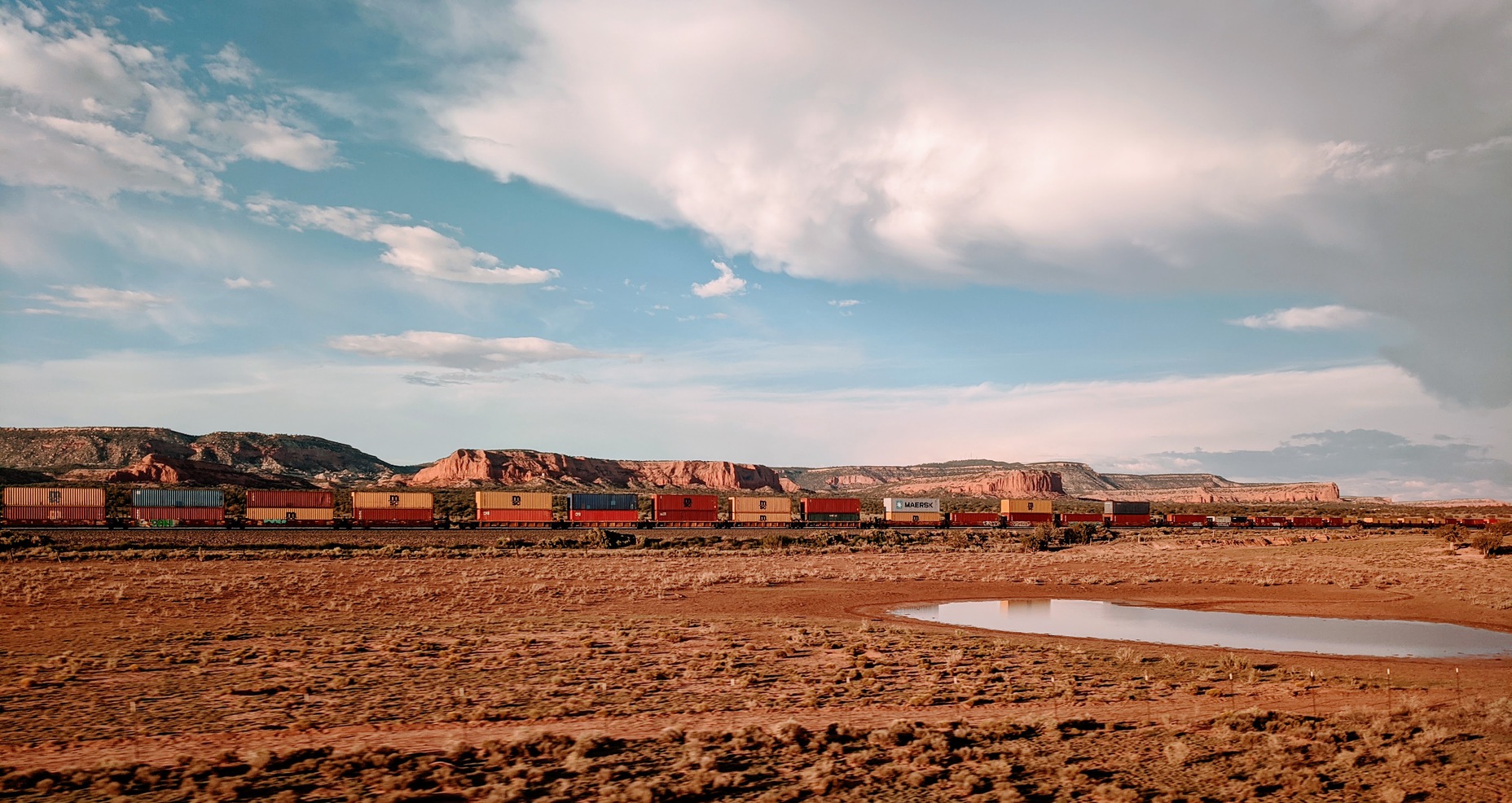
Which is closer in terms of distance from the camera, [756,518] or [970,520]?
[756,518]

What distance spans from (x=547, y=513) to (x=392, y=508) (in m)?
14.3

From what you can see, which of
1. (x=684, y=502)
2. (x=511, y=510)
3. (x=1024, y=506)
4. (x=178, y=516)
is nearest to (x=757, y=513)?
(x=684, y=502)

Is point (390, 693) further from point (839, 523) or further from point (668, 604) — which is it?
point (839, 523)

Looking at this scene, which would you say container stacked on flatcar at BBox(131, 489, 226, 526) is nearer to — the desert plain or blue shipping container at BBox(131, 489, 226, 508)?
blue shipping container at BBox(131, 489, 226, 508)

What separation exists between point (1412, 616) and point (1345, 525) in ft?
238

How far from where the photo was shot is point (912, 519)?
288 feet

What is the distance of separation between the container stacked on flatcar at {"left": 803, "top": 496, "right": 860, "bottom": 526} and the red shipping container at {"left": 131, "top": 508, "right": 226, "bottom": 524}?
5589cm

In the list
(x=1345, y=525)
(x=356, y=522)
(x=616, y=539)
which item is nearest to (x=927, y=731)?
(x=616, y=539)

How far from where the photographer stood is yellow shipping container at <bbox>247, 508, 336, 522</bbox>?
221 feet

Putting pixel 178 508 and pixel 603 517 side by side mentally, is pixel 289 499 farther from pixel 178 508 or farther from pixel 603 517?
pixel 603 517

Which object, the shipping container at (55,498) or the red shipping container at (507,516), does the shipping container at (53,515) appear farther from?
the red shipping container at (507,516)

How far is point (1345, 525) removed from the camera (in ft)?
289

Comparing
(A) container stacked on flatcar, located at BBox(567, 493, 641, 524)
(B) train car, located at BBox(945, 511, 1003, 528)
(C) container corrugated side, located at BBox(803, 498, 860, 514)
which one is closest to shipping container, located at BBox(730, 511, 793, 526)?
(C) container corrugated side, located at BBox(803, 498, 860, 514)

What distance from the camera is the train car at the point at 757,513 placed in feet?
272
